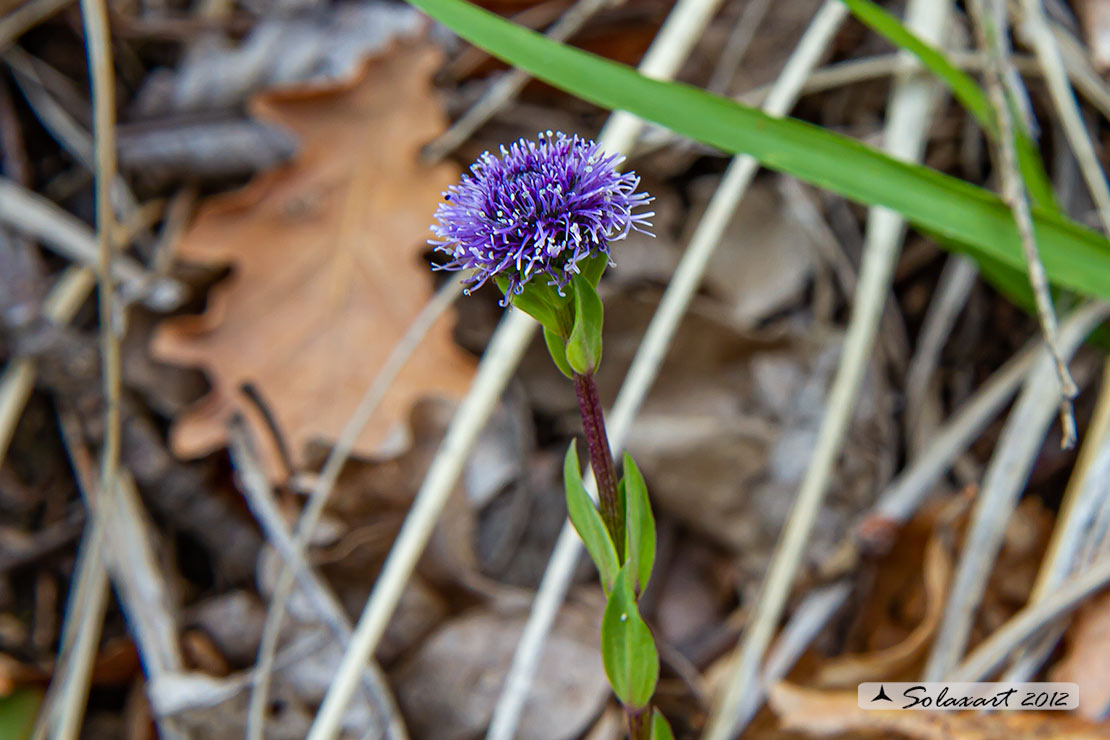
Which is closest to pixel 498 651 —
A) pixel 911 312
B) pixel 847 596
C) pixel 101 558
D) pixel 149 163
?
pixel 847 596

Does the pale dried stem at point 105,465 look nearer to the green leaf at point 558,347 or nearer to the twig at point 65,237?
the twig at point 65,237

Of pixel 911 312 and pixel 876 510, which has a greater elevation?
pixel 911 312

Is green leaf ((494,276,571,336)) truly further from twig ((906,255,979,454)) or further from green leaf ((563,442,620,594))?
twig ((906,255,979,454))

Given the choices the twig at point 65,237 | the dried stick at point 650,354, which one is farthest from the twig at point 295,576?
the twig at point 65,237

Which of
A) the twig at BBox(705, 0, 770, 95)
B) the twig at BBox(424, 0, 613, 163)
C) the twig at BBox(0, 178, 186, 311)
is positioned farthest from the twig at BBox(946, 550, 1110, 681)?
the twig at BBox(0, 178, 186, 311)

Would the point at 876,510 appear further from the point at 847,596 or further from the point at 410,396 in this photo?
the point at 410,396

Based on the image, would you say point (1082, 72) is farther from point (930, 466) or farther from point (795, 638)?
point (795, 638)
